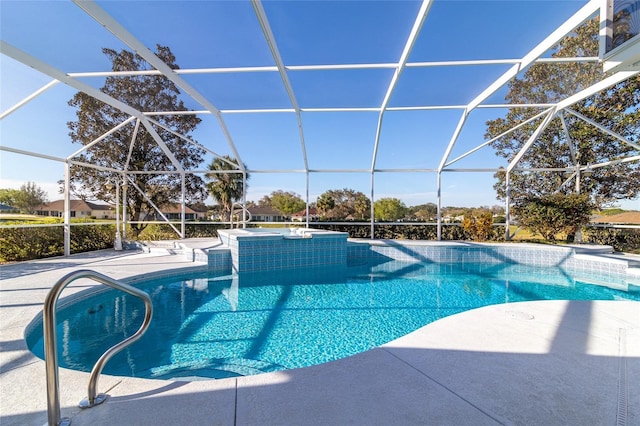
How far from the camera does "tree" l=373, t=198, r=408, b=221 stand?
37969 millimetres

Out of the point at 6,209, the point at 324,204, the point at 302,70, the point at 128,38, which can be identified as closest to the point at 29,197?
the point at 6,209

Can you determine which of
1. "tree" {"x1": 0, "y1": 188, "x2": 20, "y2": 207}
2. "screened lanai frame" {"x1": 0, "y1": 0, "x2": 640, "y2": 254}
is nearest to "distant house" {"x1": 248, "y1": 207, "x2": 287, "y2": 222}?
"tree" {"x1": 0, "y1": 188, "x2": 20, "y2": 207}

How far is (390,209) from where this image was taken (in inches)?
1503

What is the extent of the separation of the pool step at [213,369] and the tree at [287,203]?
1579 inches

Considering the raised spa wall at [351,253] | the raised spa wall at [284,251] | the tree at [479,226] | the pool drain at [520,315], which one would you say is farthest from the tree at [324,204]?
the pool drain at [520,315]

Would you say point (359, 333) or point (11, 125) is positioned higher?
point (11, 125)

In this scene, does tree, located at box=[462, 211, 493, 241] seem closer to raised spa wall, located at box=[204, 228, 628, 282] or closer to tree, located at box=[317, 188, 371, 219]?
raised spa wall, located at box=[204, 228, 628, 282]

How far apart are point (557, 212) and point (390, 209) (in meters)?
28.4

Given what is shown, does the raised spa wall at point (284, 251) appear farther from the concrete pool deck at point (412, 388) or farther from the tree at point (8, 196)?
the tree at point (8, 196)

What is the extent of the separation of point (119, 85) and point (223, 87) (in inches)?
344

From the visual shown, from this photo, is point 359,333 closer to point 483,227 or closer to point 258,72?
point 258,72

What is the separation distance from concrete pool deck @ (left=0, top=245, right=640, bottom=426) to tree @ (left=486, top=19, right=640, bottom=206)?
28.2 ft

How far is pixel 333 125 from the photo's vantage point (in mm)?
11578

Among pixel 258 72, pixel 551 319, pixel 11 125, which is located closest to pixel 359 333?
pixel 551 319
